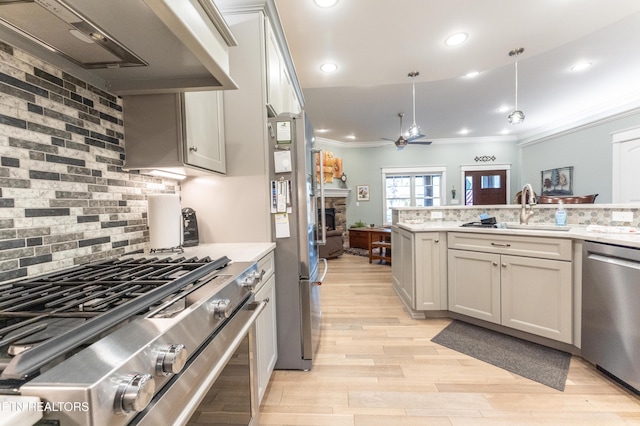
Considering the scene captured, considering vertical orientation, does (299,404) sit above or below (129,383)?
below

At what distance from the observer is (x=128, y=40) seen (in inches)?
37.4

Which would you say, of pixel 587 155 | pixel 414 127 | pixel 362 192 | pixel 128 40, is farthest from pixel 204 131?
pixel 587 155

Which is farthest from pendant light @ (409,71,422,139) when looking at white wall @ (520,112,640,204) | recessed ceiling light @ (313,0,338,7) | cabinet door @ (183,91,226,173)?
white wall @ (520,112,640,204)

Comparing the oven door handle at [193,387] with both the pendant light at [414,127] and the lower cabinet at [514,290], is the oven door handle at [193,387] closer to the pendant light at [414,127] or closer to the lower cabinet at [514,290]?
the lower cabinet at [514,290]

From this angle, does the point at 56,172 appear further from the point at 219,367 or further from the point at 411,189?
the point at 411,189

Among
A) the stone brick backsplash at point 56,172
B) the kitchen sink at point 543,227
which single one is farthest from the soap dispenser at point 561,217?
the stone brick backsplash at point 56,172

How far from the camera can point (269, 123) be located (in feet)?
5.92

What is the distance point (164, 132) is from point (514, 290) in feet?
8.76

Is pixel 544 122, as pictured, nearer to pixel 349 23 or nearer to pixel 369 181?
Answer: pixel 369 181

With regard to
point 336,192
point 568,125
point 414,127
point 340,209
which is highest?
point 568,125

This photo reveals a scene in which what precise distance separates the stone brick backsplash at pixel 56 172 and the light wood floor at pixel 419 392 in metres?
1.28

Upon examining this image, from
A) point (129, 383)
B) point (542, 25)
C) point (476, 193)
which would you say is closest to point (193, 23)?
point (129, 383)

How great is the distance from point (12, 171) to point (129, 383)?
3.21 ft

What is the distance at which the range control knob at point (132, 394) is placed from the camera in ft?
1.49
